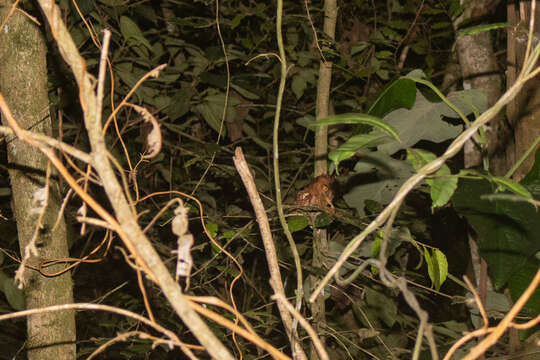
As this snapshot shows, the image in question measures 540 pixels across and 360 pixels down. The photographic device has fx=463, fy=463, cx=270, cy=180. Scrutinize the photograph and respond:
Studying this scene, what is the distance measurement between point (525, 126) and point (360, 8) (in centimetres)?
96

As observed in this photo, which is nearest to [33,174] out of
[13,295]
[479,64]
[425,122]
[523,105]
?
[13,295]

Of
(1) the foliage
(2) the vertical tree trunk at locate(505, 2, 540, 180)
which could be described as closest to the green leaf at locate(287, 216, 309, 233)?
(1) the foliage

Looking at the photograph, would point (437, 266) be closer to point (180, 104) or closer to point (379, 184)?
point (379, 184)

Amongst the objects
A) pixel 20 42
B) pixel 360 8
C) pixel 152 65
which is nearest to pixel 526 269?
pixel 20 42

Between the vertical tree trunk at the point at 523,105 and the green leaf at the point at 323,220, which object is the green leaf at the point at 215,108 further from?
the vertical tree trunk at the point at 523,105

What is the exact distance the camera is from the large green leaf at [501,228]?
450mm

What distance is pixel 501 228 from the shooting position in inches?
18.1

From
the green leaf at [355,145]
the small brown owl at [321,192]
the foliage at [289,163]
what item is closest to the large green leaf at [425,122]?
the foliage at [289,163]

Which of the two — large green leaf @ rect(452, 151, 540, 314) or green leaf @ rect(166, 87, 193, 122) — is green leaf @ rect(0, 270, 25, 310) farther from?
large green leaf @ rect(452, 151, 540, 314)

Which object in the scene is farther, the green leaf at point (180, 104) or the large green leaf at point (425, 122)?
the green leaf at point (180, 104)

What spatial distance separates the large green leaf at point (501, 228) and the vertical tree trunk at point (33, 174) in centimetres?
53

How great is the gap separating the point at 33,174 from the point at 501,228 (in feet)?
1.94

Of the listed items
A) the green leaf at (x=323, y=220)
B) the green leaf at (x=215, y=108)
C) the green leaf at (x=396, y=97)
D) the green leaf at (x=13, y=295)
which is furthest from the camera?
the green leaf at (x=215, y=108)

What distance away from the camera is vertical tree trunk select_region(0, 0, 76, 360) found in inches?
24.7
